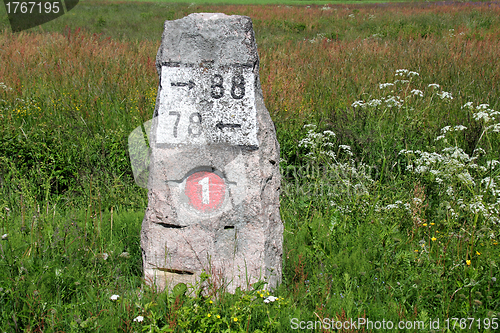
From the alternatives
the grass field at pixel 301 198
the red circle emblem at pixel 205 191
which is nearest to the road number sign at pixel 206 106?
the red circle emblem at pixel 205 191

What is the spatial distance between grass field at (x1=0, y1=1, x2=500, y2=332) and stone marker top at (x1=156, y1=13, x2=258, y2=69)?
4.10 feet

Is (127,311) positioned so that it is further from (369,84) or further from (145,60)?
(145,60)

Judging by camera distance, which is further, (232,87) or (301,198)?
(301,198)

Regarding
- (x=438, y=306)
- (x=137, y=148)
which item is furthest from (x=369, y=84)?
(x=438, y=306)

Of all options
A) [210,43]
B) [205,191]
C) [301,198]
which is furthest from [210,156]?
[301,198]

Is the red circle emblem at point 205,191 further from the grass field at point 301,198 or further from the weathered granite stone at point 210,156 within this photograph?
the grass field at point 301,198

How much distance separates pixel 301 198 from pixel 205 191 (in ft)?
4.31

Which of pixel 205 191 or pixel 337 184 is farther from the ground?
pixel 205 191

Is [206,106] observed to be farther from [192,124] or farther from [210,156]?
[210,156]

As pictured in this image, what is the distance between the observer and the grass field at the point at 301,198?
1.89m

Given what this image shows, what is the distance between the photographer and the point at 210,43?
2131 millimetres

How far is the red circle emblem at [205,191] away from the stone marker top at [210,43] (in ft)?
2.16

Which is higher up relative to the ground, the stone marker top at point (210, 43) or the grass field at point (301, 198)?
the stone marker top at point (210, 43)

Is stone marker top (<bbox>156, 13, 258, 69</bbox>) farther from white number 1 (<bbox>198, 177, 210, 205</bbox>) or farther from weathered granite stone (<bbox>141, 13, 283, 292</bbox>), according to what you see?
white number 1 (<bbox>198, 177, 210, 205</bbox>)
